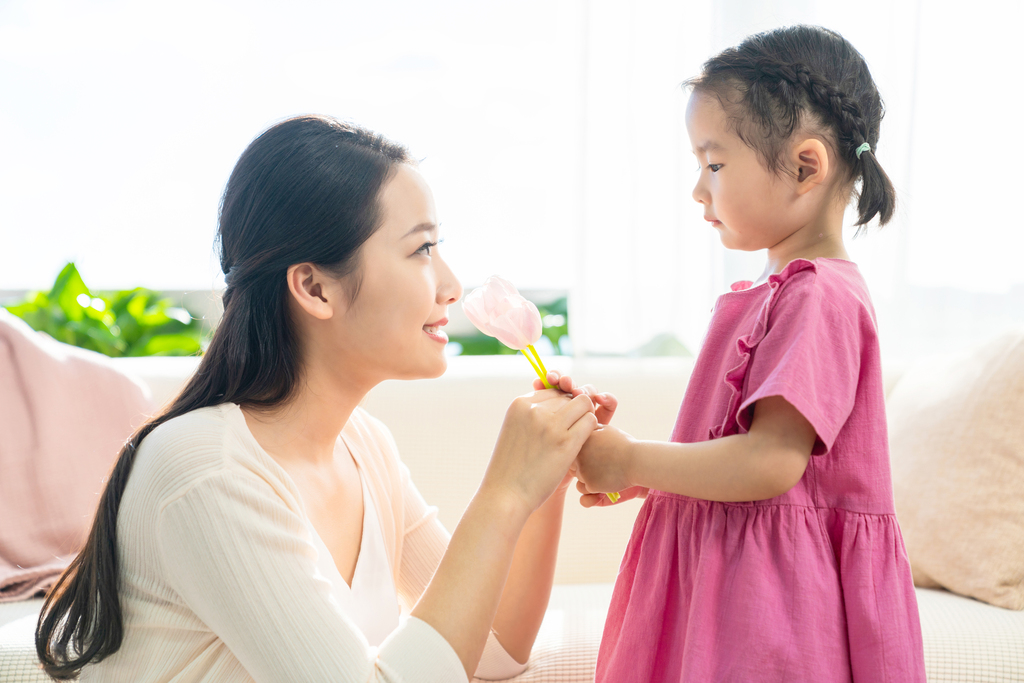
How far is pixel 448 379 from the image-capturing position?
205 cm

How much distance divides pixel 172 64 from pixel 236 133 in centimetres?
38

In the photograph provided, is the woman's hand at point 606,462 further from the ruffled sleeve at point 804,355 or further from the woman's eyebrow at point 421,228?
the woman's eyebrow at point 421,228

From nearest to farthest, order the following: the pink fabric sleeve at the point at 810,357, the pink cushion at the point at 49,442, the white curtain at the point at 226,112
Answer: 1. the pink fabric sleeve at the point at 810,357
2. the pink cushion at the point at 49,442
3. the white curtain at the point at 226,112

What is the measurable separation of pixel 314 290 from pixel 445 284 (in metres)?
0.19

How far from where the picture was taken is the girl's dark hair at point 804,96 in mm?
969

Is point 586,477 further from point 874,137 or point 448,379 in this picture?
point 448,379

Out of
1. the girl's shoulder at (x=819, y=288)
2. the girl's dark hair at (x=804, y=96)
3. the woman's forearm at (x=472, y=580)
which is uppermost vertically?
the girl's dark hair at (x=804, y=96)

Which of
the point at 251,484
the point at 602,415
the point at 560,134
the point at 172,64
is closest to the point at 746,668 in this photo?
the point at 602,415

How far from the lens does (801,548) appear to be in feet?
2.89

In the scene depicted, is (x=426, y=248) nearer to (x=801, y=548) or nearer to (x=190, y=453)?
(x=190, y=453)

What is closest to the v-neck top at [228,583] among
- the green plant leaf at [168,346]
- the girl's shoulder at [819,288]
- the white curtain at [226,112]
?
the girl's shoulder at [819,288]

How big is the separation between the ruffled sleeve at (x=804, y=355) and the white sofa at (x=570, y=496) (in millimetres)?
694

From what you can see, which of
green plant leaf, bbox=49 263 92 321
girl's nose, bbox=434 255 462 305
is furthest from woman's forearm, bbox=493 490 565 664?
green plant leaf, bbox=49 263 92 321

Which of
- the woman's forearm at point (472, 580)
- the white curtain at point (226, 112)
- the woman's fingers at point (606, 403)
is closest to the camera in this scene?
the woman's forearm at point (472, 580)
